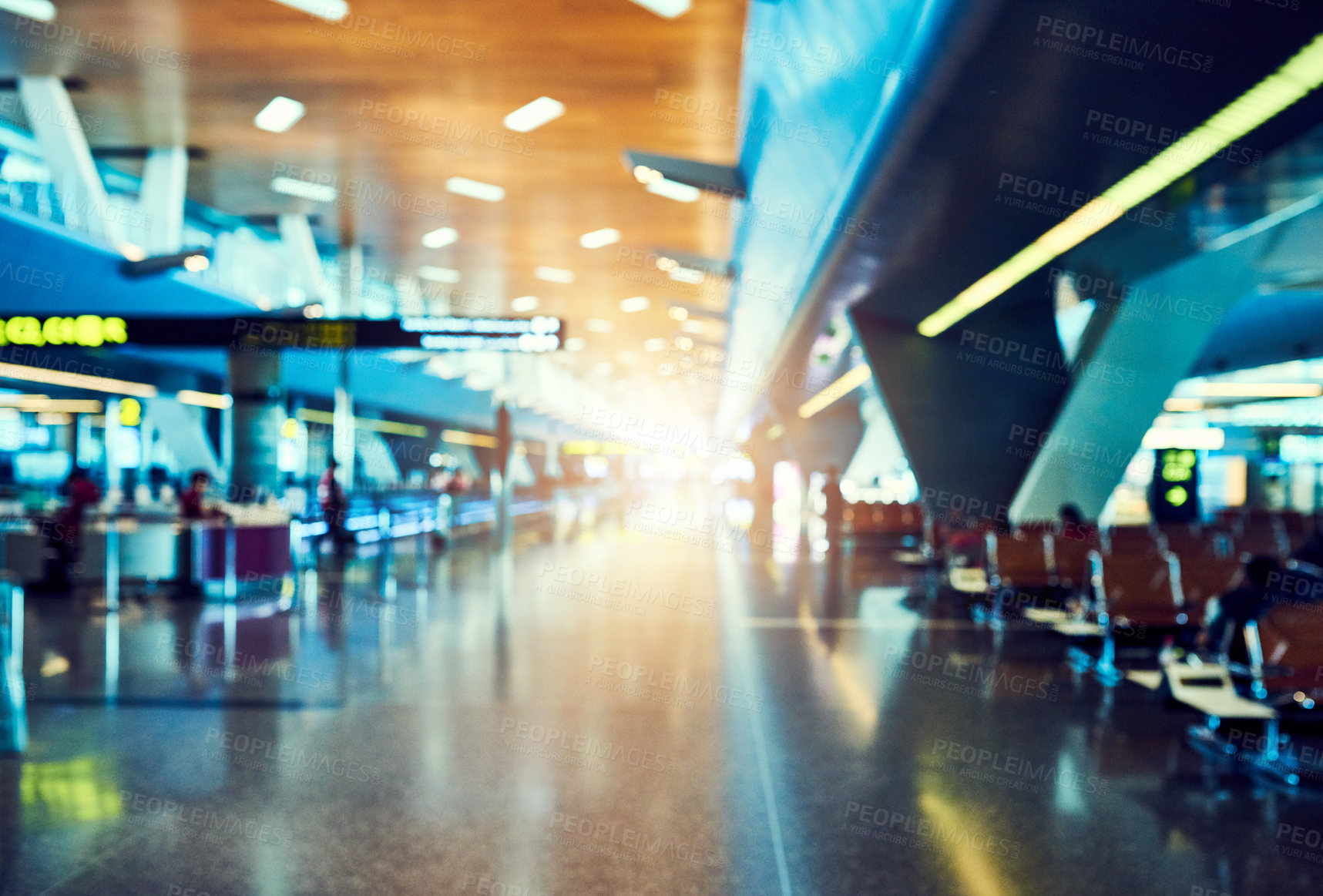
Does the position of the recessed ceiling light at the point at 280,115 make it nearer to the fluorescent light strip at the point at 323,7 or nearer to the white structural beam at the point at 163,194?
the white structural beam at the point at 163,194

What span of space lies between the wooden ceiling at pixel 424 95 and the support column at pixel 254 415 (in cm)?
400

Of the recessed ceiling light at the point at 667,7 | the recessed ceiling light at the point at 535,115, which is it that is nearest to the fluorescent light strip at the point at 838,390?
the recessed ceiling light at the point at 535,115

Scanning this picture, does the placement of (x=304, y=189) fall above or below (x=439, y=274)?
below

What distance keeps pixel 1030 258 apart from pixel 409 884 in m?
10.3

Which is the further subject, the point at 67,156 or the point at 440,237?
the point at 440,237

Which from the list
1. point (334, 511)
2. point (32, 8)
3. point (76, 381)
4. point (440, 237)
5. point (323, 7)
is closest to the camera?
point (323, 7)

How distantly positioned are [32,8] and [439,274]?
16943 millimetres

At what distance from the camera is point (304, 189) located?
19781mm

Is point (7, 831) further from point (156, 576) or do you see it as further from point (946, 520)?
point (946, 520)

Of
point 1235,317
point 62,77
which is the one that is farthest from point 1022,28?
point 1235,317

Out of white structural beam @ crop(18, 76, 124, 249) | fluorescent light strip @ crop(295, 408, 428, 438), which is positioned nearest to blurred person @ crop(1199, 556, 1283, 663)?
white structural beam @ crop(18, 76, 124, 249)

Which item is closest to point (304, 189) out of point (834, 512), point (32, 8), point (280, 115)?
point (280, 115)

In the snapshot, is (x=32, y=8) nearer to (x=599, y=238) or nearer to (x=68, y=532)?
(x=68, y=532)

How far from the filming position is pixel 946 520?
16.7 m
